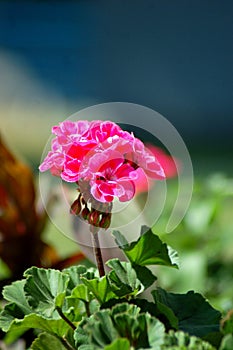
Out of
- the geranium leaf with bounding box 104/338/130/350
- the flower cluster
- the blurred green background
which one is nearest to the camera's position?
the geranium leaf with bounding box 104/338/130/350

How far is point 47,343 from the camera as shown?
72 centimetres

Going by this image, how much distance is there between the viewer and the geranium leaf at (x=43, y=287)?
0.74 metres

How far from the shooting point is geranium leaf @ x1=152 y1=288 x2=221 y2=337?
2.47 feet

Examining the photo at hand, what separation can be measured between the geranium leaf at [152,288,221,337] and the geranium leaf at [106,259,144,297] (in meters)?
0.02

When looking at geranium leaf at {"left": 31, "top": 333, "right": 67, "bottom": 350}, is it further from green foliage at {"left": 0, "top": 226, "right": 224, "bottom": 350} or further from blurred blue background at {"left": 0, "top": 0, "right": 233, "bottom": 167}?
blurred blue background at {"left": 0, "top": 0, "right": 233, "bottom": 167}

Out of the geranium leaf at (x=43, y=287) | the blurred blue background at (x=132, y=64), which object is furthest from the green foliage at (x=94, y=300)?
the blurred blue background at (x=132, y=64)

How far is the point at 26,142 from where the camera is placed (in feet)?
22.5

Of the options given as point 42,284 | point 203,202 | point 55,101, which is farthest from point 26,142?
point 42,284

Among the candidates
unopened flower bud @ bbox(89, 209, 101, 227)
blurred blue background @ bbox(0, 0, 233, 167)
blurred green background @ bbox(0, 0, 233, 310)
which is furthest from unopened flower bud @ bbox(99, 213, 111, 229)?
blurred blue background @ bbox(0, 0, 233, 167)

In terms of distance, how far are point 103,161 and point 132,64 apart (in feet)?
24.9

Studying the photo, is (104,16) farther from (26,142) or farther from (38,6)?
(26,142)

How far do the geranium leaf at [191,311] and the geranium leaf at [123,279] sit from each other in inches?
0.8

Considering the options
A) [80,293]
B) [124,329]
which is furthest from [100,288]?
[124,329]

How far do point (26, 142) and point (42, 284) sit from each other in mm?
6157
